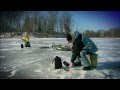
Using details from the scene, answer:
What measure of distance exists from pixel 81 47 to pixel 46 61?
2.15 feet

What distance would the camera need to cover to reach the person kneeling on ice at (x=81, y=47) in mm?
4156

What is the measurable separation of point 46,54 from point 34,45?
0.89ft

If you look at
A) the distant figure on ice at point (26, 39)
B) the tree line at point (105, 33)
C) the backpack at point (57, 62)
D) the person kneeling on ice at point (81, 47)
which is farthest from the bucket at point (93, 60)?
the distant figure on ice at point (26, 39)

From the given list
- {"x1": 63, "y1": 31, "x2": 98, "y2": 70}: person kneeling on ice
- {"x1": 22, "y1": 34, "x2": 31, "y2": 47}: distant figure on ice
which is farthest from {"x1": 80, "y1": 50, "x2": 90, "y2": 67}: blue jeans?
{"x1": 22, "y1": 34, "x2": 31, "y2": 47}: distant figure on ice

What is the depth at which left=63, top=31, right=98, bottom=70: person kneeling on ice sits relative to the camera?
416 cm

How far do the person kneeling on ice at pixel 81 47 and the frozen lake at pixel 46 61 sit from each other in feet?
0.28

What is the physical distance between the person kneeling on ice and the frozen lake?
87 mm

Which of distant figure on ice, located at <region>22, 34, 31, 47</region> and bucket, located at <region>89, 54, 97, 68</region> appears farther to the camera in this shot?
distant figure on ice, located at <region>22, 34, 31, 47</region>

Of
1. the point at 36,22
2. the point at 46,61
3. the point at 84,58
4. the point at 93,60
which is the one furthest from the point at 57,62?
the point at 36,22

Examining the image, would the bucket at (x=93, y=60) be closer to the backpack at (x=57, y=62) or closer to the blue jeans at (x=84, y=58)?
the blue jeans at (x=84, y=58)

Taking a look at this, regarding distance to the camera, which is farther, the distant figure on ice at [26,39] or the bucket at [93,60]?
the distant figure on ice at [26,39]

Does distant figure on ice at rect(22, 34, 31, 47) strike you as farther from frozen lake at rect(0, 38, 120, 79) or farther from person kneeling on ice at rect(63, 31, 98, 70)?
person kneeling on ice at rect(63, 31, 98, 70)

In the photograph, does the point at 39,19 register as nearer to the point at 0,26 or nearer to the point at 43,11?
the point at 43,11
